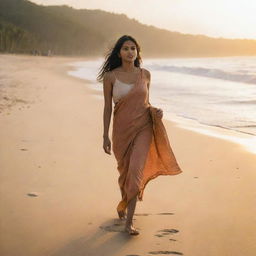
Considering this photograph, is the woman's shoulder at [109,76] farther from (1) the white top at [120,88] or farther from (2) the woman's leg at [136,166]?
(2) the woman's leg at [136,166]

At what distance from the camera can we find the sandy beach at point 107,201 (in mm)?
3221

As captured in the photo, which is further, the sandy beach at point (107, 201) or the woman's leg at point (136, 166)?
the woman's leg at point (136, 166)

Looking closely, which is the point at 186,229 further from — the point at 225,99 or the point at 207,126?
the point at 225,99

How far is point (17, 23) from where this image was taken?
125438 mm

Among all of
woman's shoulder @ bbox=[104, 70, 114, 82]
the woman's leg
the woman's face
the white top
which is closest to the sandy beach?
the woman's leg

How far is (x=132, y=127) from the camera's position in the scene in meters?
3.49

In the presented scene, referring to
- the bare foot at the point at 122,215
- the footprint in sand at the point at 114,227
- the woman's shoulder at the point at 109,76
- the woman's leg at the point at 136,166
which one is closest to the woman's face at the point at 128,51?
the woman's shoulder at the point at 109,76

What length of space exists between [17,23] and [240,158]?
424 feet

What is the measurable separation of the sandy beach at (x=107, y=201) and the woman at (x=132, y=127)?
0.93ft

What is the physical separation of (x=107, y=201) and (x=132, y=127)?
3.47 ft

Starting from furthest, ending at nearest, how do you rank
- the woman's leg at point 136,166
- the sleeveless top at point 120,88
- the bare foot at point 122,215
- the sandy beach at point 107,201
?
the bare foot at point 122,215
the sleeveless top at point 120,88
the woman's leg at point 136,166
the sandy beach at point 107,201

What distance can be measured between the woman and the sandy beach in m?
0.28

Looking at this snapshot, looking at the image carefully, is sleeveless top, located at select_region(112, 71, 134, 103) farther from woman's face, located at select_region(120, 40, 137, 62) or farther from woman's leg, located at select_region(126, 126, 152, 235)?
woman's leg, located at select_region(126, 126, 152, 235)

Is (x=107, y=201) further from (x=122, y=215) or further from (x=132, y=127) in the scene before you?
(x=132, y=127)
